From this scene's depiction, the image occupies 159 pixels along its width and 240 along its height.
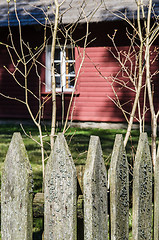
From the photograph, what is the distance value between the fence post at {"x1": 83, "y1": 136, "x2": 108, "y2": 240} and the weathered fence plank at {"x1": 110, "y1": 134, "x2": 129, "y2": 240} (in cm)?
6

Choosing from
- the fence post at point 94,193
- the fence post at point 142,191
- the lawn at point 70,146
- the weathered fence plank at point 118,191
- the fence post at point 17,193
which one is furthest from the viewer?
the lawn at point 70,146

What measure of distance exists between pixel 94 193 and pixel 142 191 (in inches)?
15.3

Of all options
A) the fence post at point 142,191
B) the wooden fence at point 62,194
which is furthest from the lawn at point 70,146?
the wooden fence at point 62,194

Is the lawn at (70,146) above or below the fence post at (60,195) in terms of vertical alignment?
below

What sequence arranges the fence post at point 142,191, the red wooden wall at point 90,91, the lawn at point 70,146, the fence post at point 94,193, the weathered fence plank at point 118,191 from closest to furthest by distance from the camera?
the fence post at point 94,193, the weathered fence plank at point 118,191, the fence post at point 142,191, the lawn at point 70,146, the red wooden wall at point 90,91

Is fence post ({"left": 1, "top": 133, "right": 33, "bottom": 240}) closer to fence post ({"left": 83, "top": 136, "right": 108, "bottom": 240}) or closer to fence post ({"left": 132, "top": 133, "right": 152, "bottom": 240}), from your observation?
fence post ({"left": 83, "top": 136, "right": 108, "bottom": 240})

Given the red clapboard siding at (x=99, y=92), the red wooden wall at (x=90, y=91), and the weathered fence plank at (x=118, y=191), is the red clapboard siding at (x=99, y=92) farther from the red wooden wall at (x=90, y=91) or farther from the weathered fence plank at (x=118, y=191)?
the weathered fence plank at (x=118, y=191)

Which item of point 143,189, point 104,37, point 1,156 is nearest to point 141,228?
point 143,189

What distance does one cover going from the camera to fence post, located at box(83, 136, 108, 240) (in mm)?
1972

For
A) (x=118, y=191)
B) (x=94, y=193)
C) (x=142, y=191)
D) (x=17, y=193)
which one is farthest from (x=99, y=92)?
(x=17, y=193)

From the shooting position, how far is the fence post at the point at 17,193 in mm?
1869

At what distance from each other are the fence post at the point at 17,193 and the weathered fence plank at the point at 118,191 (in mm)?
458

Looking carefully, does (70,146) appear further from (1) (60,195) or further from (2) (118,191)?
(1) (60,195)

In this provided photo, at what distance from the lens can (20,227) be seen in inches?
75.2
